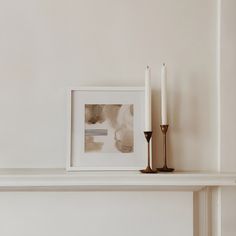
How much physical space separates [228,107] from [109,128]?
47 centimetres

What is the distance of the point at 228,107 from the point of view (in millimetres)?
1524

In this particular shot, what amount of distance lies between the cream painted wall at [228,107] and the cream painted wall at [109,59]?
0.14 ft

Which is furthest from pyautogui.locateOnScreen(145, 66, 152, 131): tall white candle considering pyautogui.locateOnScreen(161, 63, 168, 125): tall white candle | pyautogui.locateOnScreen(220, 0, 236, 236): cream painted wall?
pyautogui.locateOnScreen(220, 0, 236, 236): cream painted wall

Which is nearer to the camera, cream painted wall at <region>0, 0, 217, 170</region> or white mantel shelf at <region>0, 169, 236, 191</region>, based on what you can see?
white mantel shelf at <region>0, 169, 236, 191</region>

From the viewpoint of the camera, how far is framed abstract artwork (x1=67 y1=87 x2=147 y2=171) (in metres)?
1.48

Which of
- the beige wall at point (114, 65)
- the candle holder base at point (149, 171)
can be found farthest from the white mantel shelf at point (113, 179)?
the beige wall at point (114, 65)

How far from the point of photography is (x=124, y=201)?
4.98 ft

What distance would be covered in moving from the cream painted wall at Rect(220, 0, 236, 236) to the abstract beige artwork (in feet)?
1.20

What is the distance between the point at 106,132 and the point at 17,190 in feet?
1.33

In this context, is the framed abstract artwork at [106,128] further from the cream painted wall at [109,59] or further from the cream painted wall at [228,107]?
the cream painted wall at [228,107]

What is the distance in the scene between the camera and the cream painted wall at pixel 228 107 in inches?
59.2

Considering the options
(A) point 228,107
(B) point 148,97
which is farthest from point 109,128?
(A) point 228,107

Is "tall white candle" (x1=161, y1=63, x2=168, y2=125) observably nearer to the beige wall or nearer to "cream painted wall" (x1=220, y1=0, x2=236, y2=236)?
the beige wall

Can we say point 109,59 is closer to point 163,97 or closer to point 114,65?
point 114,65
